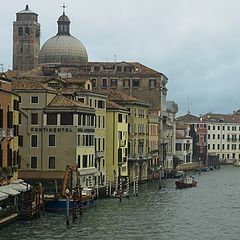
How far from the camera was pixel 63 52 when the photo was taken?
7650cm

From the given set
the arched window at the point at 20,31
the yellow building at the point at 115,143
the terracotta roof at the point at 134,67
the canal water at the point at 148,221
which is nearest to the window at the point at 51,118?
the canal water at the point at 148,221

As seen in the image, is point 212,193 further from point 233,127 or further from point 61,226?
point 233,127

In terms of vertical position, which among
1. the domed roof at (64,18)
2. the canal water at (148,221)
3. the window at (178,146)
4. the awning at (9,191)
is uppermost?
the domed roof at (64,18)

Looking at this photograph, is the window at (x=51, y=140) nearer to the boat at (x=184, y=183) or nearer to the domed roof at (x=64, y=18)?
the boat at (x=184, y=183)

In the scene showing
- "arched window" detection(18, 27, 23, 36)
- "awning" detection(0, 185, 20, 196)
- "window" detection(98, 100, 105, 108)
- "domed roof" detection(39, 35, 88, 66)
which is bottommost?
"awning" detection(0, 185, 20, 196)

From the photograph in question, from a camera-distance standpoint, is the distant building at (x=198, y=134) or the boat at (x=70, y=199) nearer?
the boat at (x=70, y=199)

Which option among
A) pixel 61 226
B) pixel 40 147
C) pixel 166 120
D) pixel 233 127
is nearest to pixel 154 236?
pixel 61 226

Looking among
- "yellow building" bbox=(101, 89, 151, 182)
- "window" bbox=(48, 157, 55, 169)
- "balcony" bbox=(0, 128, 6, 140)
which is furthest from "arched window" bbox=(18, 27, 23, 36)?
"balcony" bbox=(0, 128, 6, 140)

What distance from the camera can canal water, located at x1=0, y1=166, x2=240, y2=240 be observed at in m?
29.6

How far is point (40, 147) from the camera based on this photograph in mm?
41625

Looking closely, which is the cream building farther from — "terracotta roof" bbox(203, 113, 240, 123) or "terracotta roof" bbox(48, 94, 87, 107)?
"terracotta roof" bbox(203, 113, 240, 123)

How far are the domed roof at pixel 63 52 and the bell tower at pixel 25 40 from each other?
1972 cm

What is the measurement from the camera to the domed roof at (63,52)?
3007 inches

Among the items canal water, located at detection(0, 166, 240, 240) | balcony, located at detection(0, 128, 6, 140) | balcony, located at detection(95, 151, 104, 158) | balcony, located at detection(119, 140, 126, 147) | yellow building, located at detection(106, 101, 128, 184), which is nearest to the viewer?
canal water, located at detection(0, 166, 240, 240)
